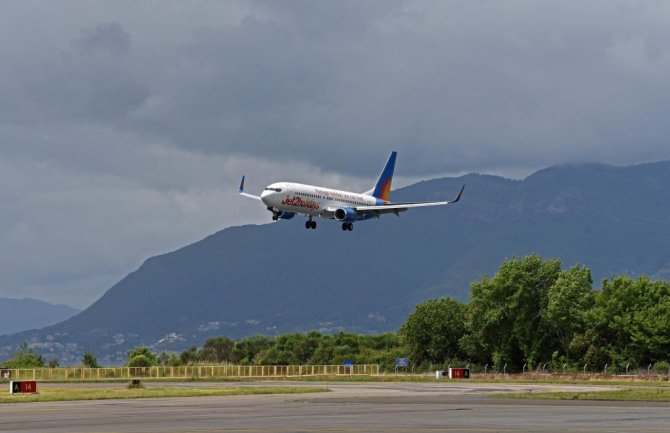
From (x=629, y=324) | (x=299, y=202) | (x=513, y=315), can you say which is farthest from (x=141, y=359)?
(x=629, y=324)

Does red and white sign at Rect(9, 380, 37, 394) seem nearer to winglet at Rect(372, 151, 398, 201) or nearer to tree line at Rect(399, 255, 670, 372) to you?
winglet at Rect(372, 151, 398, 201)

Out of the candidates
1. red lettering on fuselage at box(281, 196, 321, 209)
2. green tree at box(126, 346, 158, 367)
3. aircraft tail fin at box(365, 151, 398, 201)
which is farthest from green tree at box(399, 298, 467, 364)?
red lettering on fuselage at box(281, 196, 321, 209)

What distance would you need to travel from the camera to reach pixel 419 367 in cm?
17188

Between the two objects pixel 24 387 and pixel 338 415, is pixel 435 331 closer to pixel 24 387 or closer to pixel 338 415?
pixel 24 387

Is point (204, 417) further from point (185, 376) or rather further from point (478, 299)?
point (478, 299)

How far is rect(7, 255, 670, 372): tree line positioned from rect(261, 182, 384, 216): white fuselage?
41236 millimetres

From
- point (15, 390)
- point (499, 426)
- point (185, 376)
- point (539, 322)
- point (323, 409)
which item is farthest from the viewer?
point (539, 322)

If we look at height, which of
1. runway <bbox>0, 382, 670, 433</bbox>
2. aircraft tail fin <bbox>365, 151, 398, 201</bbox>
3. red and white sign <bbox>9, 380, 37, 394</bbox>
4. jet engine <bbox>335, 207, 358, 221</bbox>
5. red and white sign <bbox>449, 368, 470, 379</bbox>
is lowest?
runway <bbox>0, 382, 670, 433</bbox>

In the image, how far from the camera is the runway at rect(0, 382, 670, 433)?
2099 inches

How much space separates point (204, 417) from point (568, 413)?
19.5 metres

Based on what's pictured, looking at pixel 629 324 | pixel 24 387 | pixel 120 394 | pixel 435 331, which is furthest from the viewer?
pixel 435 331

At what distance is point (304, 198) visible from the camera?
126 metres

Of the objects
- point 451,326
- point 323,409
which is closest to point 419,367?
point 451,326

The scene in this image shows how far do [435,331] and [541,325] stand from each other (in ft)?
55.1
